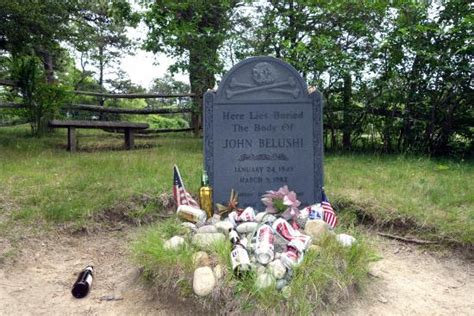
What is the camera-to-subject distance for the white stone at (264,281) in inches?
90.4

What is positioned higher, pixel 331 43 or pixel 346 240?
pixel 331 43

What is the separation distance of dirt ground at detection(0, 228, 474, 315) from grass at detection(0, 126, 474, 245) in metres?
0.33

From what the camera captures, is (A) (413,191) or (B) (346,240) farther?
(A) (413,191)

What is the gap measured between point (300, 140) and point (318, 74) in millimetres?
2909

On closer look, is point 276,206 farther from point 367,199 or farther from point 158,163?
point 158,163

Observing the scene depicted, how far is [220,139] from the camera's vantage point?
3.79 metres

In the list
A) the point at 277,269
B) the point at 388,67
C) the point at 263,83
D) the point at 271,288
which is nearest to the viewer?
the point at 271,288

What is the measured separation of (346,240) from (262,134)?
4.43ft

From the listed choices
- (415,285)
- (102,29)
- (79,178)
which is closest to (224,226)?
(415,285)

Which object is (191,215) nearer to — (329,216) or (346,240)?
(329,216)

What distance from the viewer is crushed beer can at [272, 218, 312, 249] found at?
8.90 ft

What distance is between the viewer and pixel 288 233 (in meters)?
2.84

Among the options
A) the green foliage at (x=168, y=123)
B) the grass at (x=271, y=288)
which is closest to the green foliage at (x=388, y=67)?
the grass at (x=271, y=288)

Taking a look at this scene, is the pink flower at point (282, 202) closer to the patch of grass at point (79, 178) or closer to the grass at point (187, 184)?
the grass at point (187, 184)
